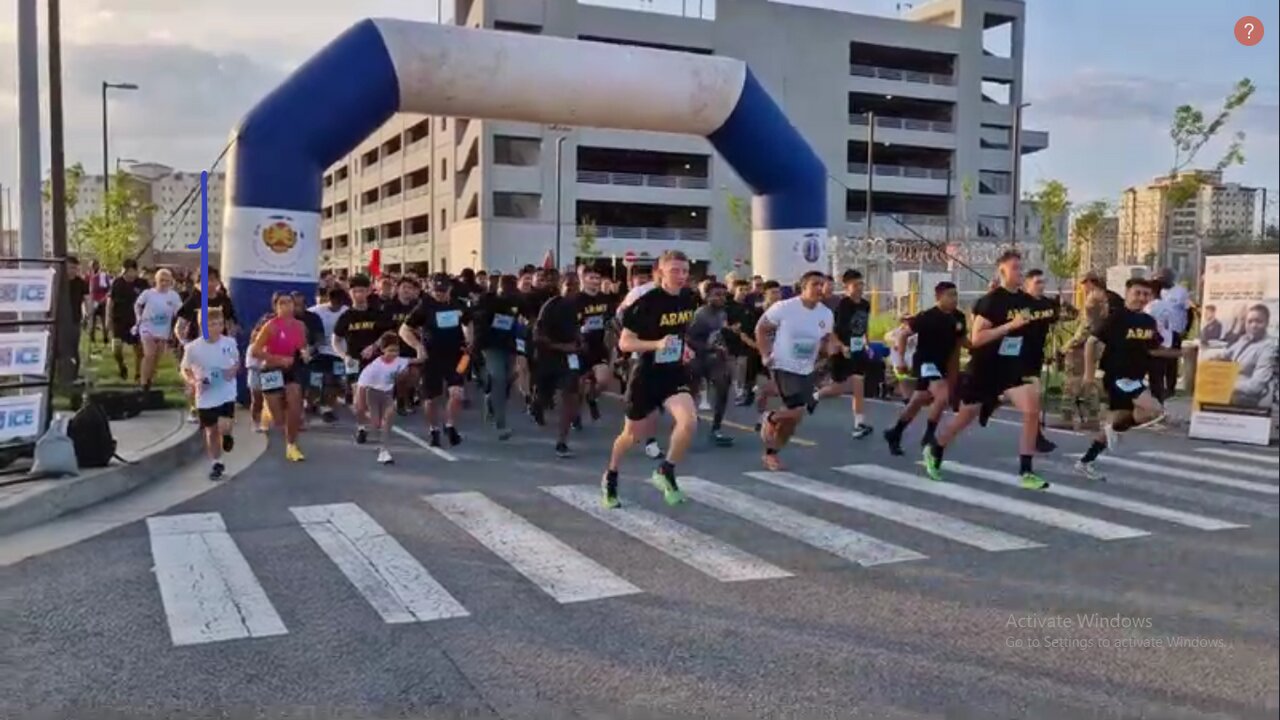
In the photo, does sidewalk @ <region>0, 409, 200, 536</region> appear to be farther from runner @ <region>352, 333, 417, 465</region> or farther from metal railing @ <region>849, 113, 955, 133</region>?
metal railing @ <region>849, 113, 955, 133</region>

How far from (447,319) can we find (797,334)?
386 cm

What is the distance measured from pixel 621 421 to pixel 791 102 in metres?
51.2

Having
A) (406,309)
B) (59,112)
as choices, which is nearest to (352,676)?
(406,309)

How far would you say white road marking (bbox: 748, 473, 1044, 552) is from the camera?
23.6ft

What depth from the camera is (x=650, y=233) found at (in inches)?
2344

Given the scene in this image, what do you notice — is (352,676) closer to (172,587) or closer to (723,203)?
(172,587)

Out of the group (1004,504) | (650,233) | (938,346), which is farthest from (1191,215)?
(650,233)

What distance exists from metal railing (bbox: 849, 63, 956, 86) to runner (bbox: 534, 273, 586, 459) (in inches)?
2211

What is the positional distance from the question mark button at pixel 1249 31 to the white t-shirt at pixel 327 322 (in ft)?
39.7

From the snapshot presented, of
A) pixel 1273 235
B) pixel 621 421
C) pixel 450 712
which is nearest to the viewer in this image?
pixel 1273 235

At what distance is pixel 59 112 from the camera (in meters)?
15.2

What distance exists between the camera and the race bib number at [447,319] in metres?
11.7

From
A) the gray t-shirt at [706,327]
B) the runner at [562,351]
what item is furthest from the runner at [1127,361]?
the runner at [562,351]

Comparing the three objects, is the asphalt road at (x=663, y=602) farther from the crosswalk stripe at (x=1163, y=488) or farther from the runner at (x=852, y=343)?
the runner at (x=852, y=343)
